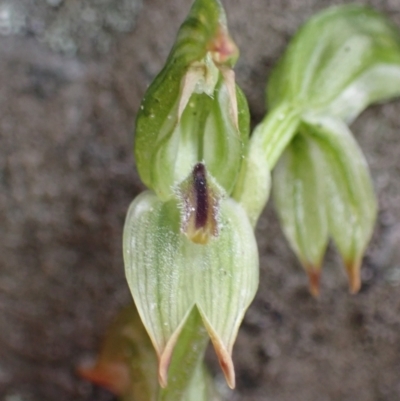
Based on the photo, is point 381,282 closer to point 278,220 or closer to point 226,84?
point 278,220

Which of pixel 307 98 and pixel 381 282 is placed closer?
pixel 307 98

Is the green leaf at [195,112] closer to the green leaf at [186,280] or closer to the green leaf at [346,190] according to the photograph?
the green leaf at [186,280]

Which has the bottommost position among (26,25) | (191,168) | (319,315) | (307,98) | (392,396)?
(392,396)

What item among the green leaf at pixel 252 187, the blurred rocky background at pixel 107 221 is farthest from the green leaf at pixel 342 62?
the green leaf at pixel 252 187

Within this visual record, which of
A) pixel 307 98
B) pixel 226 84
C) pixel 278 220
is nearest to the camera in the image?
pixel 226 84

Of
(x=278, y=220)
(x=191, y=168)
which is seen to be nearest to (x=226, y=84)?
(x=191, y=168)
